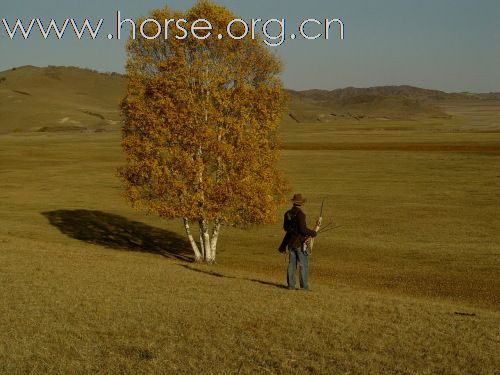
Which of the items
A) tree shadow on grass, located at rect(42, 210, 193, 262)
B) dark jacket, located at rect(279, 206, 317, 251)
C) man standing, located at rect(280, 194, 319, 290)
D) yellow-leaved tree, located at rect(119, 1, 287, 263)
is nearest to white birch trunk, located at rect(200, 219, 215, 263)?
yellow-leaved tree, located at rect(119, 1, 287, 263)

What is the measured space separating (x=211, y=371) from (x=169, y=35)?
23.4m

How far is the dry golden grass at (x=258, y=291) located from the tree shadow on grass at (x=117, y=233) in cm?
14

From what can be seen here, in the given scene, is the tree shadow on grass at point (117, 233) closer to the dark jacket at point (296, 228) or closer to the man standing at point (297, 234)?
the man standing at point (297, 234)

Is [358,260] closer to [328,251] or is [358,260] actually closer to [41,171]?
[328,251]

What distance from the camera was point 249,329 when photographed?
13.9m

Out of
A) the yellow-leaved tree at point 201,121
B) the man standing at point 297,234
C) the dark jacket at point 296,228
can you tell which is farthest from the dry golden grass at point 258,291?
the yellow-leaved tree at point 201,121

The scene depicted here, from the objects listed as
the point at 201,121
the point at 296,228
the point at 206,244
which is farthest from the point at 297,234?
the point at 206,244

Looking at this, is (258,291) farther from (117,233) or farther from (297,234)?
(117,233)

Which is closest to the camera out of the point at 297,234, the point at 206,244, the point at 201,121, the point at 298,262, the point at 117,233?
the point at 297,234

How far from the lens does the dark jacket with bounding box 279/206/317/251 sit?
59.2 ft

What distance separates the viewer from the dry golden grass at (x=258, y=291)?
12023mm

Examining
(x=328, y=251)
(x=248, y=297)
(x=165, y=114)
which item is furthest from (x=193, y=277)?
(x=328, y=251)

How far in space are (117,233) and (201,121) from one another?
13.4m

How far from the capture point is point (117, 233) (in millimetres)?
41656
